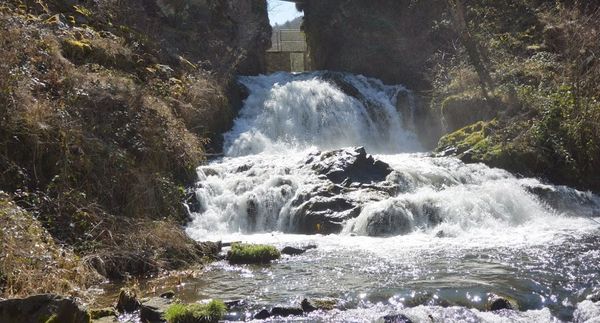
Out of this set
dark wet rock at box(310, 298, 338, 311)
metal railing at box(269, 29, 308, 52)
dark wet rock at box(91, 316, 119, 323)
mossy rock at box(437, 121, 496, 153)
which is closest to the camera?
dark wet rock at box(91, 316, 119, 323)

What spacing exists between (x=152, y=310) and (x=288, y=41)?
1206 inches

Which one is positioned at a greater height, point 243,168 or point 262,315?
point 243,168

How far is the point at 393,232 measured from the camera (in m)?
11.7

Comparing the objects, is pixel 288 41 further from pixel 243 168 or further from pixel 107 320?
pixel 107 320

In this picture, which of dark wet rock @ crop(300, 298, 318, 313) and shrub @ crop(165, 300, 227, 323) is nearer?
shrub @ crop(165, 300, 227, 323)

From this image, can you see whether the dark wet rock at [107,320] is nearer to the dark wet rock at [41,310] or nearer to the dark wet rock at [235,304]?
the dark wet rock at [41,310]

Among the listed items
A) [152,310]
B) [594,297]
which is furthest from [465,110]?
[152,310]

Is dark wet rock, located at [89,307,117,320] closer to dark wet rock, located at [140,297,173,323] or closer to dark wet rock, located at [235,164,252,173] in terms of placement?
dark wet rock, located at [140,297,173,323]

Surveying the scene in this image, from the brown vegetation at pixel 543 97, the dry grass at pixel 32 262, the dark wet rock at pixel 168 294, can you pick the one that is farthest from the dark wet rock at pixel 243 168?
the dark wet rock at pixel 168 294

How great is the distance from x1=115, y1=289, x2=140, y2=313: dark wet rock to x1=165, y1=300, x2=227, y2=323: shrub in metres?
0.53

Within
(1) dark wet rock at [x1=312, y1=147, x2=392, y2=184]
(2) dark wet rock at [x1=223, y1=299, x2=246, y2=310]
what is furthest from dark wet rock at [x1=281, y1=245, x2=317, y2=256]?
(1) dark wet rock at [x1=312, y1=147, x2=392, y2=184]

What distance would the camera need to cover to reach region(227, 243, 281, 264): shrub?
31.3 ft

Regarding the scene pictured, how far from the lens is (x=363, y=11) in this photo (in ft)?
90.6

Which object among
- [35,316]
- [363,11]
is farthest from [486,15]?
[35,316]
